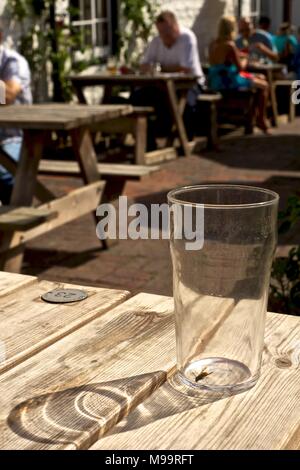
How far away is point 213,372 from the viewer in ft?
3.94

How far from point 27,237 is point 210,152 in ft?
16.4

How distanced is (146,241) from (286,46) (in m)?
9.07

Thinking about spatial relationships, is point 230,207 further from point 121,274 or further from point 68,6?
point 68,6

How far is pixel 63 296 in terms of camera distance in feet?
5.09

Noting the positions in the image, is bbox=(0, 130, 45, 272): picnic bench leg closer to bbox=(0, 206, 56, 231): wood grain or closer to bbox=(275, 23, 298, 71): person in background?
bbox=(0, 206, 56, 231): wood grain

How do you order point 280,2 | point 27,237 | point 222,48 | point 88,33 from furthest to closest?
point 280,2, point 88,33, point 222,48, point 27,237

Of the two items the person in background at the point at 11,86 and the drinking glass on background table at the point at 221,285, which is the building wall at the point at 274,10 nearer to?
the person in background at the point at 11,86

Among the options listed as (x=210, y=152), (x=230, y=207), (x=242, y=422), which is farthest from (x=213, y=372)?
(x=210, y=152)

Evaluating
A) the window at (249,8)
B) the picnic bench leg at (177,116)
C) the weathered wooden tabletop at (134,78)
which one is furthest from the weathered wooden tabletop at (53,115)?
the window at (249,8)

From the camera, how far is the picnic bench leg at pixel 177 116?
7.94 metres

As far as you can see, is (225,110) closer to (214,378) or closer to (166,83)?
(166,83)

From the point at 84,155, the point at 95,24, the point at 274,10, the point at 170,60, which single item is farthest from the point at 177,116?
the point at 274,10

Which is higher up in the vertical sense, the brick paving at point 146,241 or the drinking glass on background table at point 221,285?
the drinking glass on background table at point 221,285

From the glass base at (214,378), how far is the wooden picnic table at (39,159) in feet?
9.00
